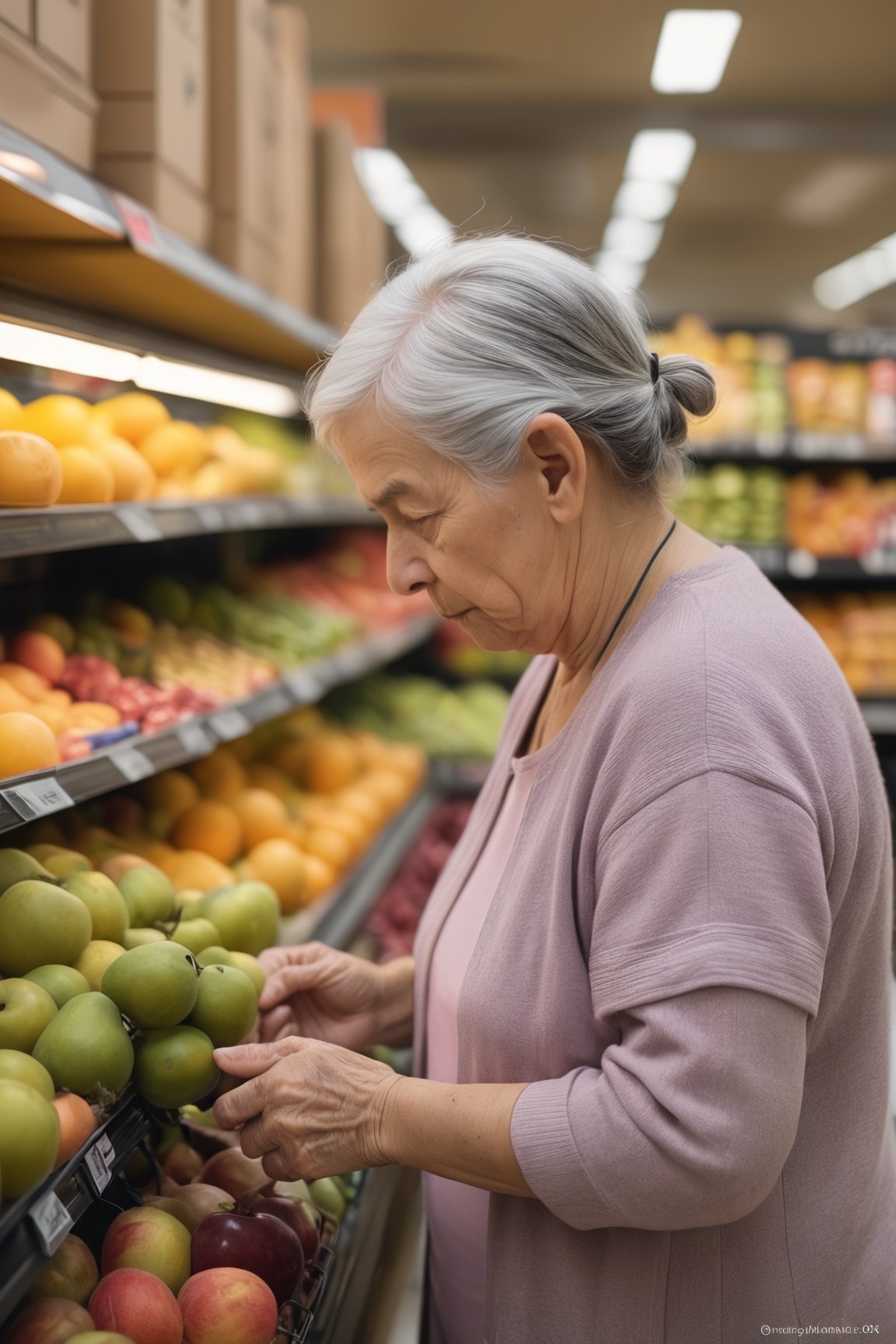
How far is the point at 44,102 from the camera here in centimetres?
173

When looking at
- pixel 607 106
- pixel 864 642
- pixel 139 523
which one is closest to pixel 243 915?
pixel 139 523

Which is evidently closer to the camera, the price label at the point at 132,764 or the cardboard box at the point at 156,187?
the price label at the point at 132,764

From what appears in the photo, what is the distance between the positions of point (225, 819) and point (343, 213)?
255cm

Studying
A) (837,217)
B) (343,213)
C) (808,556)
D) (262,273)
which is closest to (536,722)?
(262,273)

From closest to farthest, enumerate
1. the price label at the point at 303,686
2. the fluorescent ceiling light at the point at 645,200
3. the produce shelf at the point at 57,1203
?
the produce shelf at the point at 57,1203 < the price label at the point at 303,686 < the fluorescent ceiling light at the point at 645,200

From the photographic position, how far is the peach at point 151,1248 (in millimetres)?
1228

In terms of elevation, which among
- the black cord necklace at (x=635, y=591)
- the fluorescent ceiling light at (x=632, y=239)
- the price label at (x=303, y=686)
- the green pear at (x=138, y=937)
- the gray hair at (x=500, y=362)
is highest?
the fluorescent ceiling light at (x=632, y=239)

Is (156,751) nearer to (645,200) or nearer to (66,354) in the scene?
(66,354)

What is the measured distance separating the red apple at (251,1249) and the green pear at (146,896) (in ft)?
1.29

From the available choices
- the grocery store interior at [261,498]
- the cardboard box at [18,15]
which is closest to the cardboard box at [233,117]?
the grocery store interior at [261,498]

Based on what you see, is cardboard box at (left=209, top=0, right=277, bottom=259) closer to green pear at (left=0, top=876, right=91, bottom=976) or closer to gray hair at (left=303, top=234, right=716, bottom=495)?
gray hair at (left=303, top=234, right=716, bottom=495)

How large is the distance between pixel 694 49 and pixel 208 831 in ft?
14.6

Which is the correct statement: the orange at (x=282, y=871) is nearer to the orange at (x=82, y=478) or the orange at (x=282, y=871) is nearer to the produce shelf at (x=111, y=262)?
the orange at (x=82, y=478)

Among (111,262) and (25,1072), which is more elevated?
(111,262)
